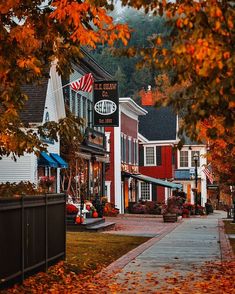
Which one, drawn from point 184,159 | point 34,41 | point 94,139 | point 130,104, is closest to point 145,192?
point 184,159

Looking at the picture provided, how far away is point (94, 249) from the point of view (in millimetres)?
19469

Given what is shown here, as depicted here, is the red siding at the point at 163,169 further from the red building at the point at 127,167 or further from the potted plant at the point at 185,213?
the potted plant at the point at 185,213

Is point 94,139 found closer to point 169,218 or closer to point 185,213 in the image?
point 169,218

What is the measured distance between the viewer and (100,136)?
45.0 metres

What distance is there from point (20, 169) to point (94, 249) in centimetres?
1161

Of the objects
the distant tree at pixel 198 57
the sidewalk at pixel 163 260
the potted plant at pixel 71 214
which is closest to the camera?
the distant tree at pixel 198 57

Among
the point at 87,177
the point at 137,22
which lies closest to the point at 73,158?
the point at 87,177

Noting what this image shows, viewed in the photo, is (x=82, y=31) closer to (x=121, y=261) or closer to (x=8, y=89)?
(x=8, y=89)

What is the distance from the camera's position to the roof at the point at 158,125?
6919 centimetres

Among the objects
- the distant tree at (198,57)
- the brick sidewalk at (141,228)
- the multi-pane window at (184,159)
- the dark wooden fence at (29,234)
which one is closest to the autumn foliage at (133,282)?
the dark wooden fence at (29,234)

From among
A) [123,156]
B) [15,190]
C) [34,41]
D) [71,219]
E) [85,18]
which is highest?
[123,156]

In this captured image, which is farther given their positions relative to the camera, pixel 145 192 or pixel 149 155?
pixel 149 155

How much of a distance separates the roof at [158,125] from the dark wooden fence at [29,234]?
177 feet

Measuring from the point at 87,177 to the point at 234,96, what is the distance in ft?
115
